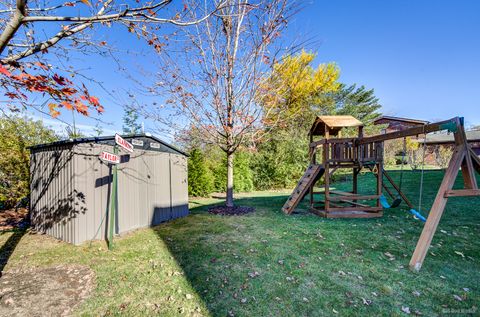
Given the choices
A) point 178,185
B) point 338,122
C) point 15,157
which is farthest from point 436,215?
point 15,157

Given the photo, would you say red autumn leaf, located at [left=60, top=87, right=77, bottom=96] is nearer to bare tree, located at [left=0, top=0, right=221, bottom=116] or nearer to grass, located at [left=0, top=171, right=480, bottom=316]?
bare tree, located at [left=0, top=0, right=221, bottom=116]

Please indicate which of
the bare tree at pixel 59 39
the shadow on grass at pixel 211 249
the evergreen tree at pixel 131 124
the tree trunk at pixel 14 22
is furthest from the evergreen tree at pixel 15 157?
the evergreen tree at pixel 131 124

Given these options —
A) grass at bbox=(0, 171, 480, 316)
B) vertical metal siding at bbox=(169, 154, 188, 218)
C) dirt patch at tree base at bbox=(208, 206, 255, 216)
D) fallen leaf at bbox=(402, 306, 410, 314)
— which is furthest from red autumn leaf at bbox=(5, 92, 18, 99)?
dirt patch at tree base at bbox=(208, 206, 255, 216)

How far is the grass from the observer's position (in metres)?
2.35

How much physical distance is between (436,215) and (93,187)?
583cm

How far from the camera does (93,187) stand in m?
4.36

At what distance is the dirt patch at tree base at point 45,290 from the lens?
231cm

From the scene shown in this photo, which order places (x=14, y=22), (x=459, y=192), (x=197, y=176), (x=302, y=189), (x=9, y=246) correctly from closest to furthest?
(x=14, y=22) < (x=459, y=192) < (x=9, y=246) < (x=302, y=189) < (x=197, y=176)

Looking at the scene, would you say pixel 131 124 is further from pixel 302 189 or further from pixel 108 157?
pixel 302 189

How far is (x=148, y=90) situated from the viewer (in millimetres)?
6621

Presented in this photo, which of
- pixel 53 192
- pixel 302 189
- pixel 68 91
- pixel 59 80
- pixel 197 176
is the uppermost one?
pixel 59 80

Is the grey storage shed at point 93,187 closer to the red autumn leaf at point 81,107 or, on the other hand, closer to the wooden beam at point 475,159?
the red autumn leaf at point 81,107

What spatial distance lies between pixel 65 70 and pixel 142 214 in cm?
360

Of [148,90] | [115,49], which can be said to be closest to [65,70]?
[115,49]
